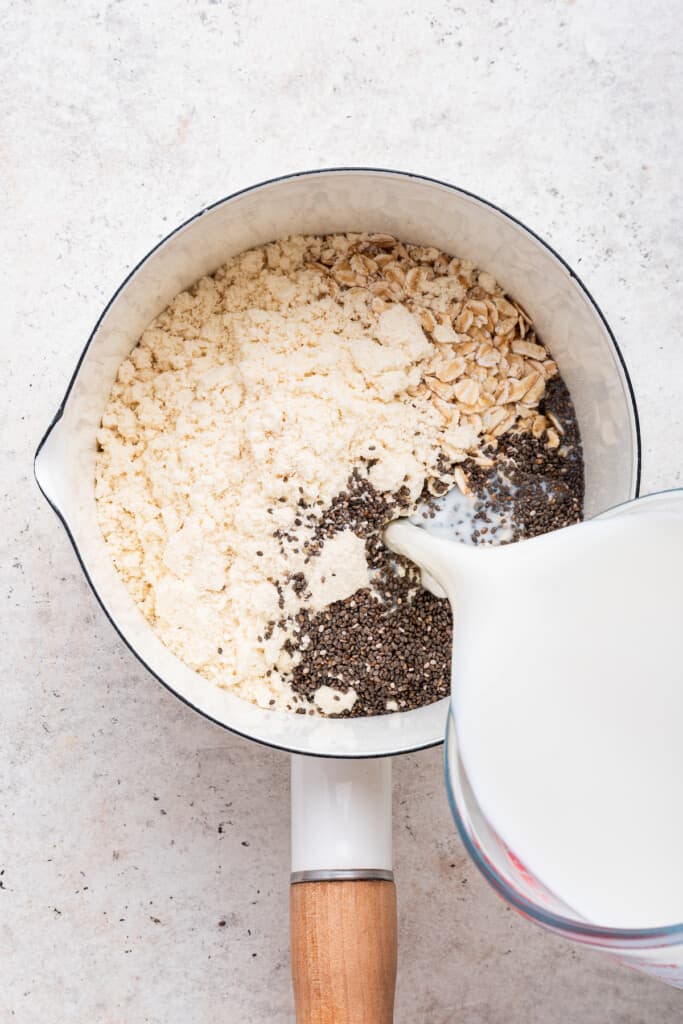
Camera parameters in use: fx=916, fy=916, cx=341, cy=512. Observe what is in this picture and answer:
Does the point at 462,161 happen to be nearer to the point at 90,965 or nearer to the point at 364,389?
the point at 364,389

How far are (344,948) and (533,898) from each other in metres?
0.25

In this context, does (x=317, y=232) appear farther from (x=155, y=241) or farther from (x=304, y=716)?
(x=304, y=716)

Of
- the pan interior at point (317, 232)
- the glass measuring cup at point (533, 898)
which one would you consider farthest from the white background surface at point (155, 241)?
the glass measuring cup at point (533, 898)

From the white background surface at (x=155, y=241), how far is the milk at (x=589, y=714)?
1.31ft

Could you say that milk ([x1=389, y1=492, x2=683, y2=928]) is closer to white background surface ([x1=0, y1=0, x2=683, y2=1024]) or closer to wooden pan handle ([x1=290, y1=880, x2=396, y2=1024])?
wooden pan handle ([x1=290, y1=880, x2=396, y2=1024])

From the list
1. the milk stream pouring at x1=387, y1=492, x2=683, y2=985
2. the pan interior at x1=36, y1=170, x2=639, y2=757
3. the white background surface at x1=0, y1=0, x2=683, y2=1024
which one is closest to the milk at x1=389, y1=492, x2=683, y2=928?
the milk stream pouring at x1=387, y1=492, x2=683, y2=985

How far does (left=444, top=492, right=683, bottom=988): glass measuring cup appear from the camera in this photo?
0.40m

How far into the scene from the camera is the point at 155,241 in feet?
2.86

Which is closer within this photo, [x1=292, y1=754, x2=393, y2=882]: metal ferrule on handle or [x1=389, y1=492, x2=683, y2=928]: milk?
[x1=389, y1=492, x2=683, y2=928]: milk

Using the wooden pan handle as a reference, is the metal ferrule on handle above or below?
above

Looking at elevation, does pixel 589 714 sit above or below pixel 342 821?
above

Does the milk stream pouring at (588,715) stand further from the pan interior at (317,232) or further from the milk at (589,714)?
the pan interior at (317,232)

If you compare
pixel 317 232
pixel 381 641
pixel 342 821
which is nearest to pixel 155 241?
pixel 317 232

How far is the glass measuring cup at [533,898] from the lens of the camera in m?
0.40
